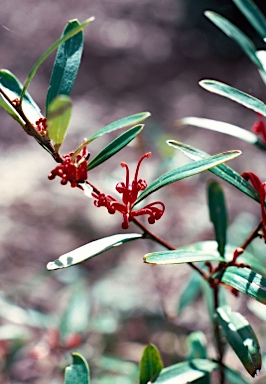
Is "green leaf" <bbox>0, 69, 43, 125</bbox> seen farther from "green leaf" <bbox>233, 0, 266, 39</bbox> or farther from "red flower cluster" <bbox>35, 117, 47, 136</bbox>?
"green leaf" <bbox>233, 0, 266, 39</bbox>

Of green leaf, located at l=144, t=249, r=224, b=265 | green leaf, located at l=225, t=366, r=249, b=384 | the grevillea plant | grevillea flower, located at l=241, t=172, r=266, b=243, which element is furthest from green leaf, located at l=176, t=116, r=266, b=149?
green leaf, located at l=225, t=366, r=249, b=384

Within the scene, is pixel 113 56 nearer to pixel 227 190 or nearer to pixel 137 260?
pixel 227 190

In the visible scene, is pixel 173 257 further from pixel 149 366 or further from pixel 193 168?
pixel 149 366

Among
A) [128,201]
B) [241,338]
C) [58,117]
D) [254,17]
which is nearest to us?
[58,117]

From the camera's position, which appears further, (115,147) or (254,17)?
(254,17)

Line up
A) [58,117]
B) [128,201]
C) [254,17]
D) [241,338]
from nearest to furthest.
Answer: [58,117] → [128,201] → [241,338] → [254,17]

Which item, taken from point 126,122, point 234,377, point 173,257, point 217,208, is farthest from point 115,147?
point 234,377

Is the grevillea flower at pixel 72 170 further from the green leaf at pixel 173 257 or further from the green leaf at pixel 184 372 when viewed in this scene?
the green leaf at pixel 184 372
